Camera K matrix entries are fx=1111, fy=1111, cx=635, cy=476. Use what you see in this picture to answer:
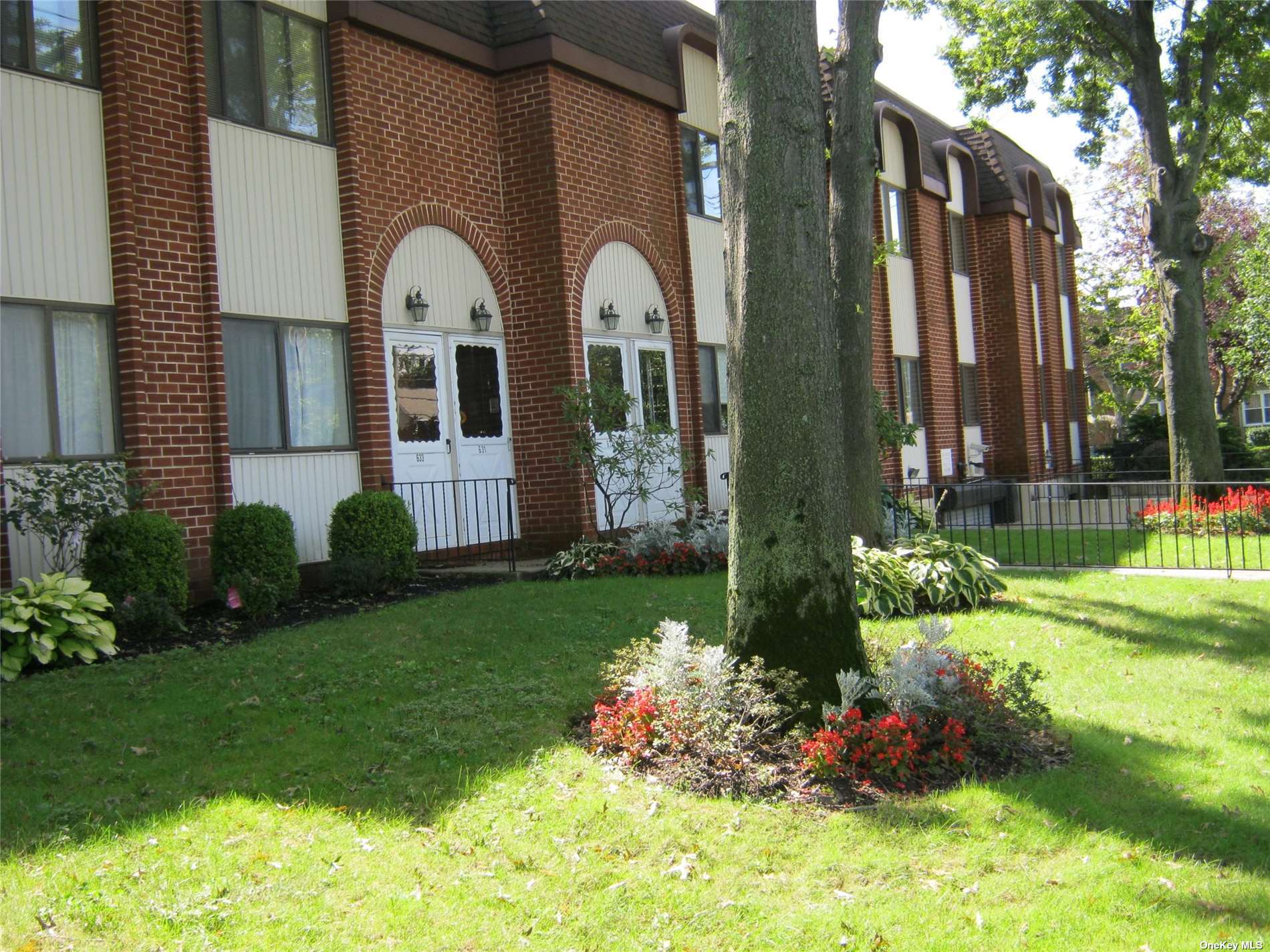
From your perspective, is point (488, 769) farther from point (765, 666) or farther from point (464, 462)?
point (464, 462)

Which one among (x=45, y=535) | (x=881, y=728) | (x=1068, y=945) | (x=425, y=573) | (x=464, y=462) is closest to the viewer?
(x=1068, y=945)

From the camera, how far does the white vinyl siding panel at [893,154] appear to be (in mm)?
22188

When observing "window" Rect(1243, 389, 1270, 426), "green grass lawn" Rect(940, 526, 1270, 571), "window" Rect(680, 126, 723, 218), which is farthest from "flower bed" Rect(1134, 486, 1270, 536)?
"window" Rect(1243, 389, 1270, 426)

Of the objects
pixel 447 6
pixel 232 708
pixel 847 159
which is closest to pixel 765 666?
pixel 232 708

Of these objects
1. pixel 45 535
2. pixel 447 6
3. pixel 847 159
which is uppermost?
pixel 447 6

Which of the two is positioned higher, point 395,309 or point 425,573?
point 395,309

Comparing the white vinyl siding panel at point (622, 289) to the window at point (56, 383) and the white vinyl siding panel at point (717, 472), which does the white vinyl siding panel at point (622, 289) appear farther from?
the window at point (56, 383)

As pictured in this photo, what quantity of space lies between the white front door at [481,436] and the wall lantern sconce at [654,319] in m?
2.54

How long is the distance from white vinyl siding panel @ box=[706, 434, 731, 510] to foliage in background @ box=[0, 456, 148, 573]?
8.67 m

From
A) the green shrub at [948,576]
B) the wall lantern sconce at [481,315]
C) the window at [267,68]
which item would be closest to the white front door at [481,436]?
the wall lantern sconce at [481,315]

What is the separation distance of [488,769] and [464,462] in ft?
25.4

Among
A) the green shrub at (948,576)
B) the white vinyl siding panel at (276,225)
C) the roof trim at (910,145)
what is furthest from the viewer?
the roof trim at (910,145)

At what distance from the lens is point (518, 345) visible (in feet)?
45.0

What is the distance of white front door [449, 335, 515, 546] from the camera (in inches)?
508
